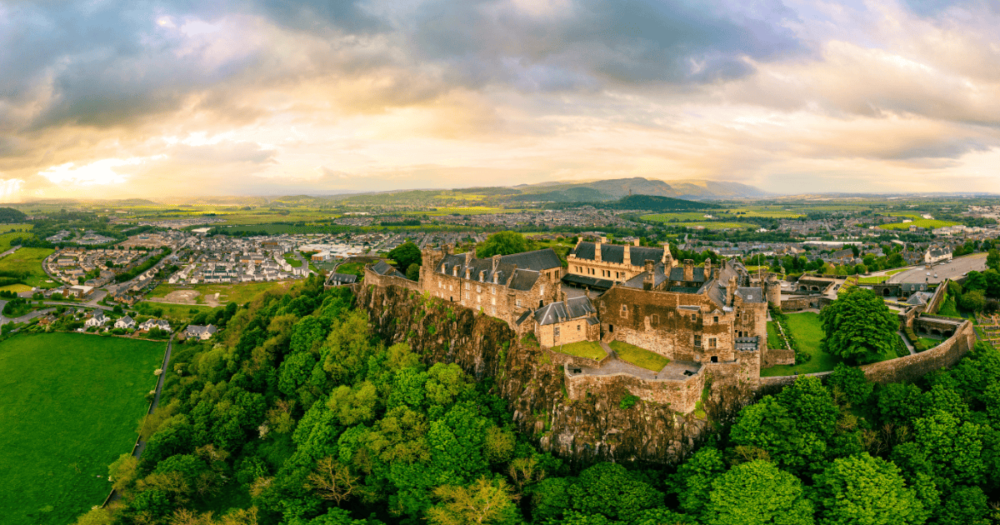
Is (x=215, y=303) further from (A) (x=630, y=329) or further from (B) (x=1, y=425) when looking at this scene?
(A) (x=630, y=329)

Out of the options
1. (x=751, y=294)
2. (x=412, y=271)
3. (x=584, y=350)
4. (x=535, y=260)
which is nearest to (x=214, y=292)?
(x=412, y=271)

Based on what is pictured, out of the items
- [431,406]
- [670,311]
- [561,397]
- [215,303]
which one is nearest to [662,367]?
[670,311]

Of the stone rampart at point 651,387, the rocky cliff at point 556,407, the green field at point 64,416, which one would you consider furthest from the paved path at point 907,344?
the green field at point 64,416

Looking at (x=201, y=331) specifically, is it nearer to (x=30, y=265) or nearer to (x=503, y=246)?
(x=503, y=246)

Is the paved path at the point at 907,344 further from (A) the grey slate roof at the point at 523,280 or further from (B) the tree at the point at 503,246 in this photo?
(B) the tree at the point at 503,246

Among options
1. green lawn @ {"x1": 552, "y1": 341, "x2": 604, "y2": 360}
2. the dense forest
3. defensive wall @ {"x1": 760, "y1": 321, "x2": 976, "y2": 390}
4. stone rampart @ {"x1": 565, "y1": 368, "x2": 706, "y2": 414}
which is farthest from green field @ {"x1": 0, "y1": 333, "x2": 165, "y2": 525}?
defensive wall @ {"x1": 760, "y1": 321, "x2": 976, "y2": 390}

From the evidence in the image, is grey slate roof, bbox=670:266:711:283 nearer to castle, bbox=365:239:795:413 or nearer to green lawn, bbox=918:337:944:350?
castle, bbox=365:239:795:413
